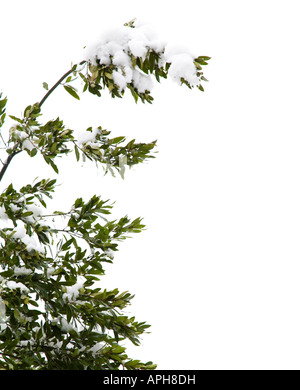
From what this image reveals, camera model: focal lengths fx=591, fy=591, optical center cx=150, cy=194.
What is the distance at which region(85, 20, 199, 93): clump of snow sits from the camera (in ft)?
12.7

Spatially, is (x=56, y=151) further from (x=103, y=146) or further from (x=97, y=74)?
(x=97, y=74)

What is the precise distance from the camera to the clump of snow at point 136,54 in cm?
386

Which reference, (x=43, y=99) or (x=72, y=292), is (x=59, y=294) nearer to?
(x=72, y=292)

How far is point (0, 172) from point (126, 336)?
1.49 metres

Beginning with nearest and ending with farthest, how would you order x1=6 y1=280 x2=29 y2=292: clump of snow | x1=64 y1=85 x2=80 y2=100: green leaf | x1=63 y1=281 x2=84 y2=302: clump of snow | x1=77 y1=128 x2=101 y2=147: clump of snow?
1. x1=6 y1=280 x2=29 y2=292: clump of snow
2. x1=63 y1=281 x2=84 y2=302: clump of snow
3. x1=77 y1=128 x2=101 y2=147: clump of snow
4. x1=64 y1=85 x2=80 y2=100: green leaf

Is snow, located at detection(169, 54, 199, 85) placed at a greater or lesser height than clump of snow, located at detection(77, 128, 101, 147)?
greater

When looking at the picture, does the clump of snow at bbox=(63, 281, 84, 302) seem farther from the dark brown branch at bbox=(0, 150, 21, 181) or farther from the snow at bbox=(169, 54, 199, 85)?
the snow at bbox=(169, 54, 199, 85)

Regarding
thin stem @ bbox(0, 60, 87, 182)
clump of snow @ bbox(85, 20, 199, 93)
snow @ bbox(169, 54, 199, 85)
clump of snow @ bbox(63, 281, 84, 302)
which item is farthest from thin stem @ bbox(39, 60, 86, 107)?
clump of snow @ bbox(63, 281, 84, 302)

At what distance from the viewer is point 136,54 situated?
3949 millimetres

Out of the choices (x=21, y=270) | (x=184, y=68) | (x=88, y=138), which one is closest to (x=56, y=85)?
(x=88, y=138)

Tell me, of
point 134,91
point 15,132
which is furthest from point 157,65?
point 15,132

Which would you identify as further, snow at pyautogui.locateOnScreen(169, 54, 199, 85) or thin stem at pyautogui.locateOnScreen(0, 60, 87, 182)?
thin stem at pyautogui.locateOnScreen(0, 60, 87, 182)
